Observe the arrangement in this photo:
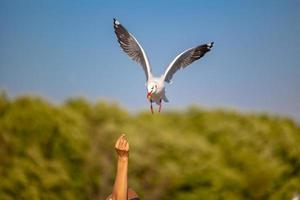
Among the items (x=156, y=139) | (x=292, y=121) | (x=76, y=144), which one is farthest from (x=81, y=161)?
(x=292, y=121)

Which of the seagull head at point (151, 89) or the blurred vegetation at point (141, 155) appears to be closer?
the seagull head at point (151, 89)

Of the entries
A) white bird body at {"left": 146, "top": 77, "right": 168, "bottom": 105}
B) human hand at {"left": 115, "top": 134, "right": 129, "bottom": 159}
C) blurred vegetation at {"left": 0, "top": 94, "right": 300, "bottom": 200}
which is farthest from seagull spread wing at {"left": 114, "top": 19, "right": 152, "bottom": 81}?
blurred vegetation at {"left": 0, "top": 94, "right": 300, "bottom": 200}

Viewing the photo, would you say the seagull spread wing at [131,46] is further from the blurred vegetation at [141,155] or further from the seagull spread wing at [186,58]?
the blurred vegetation at [141,155]

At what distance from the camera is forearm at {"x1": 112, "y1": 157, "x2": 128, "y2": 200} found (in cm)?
239

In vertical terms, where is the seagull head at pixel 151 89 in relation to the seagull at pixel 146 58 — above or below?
below

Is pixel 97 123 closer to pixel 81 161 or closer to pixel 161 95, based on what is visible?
pixel 81 161

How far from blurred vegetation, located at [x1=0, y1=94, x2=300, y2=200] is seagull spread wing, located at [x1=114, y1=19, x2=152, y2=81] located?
15.3 m

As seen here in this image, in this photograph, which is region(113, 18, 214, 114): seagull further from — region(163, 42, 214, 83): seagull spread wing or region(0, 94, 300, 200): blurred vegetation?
region(0, 94, 300, 200): blurred vegetation

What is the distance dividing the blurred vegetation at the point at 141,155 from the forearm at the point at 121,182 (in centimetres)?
1577

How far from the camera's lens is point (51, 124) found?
18.9 m

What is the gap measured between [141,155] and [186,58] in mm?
16070

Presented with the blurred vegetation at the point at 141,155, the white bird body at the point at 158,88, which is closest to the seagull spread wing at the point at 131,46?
the white bird body at the point at 158,88

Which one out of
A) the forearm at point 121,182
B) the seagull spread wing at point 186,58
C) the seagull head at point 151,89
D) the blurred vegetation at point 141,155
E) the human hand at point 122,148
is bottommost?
the forearm at point 121,182

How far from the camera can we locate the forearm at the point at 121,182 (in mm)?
2395
